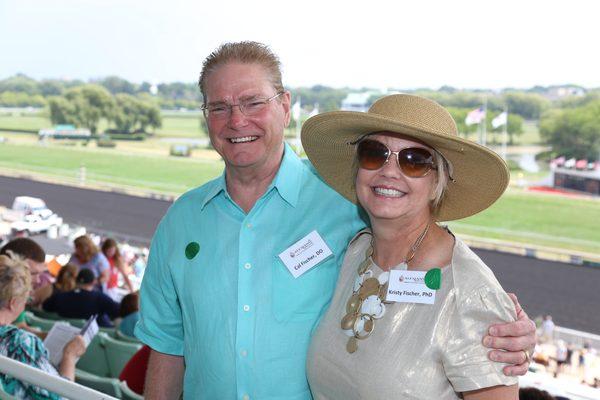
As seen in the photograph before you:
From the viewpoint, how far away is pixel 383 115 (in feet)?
4.12

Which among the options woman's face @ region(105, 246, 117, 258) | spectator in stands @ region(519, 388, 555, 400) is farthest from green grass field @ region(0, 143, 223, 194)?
spectator in stands @ region(519, 388, 555, 400)

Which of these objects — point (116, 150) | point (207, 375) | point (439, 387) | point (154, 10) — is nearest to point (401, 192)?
point (439, 387)

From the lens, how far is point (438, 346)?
1107 mm

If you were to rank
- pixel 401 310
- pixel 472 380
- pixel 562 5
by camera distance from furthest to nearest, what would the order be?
pixel 562 5, pixel 401 310, pixel 472 380

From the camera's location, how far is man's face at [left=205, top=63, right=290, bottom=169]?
56.4 inches

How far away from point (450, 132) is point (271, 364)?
576 mm

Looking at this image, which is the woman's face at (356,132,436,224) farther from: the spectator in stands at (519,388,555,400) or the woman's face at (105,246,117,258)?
the woman's face at (105,246,117,258)

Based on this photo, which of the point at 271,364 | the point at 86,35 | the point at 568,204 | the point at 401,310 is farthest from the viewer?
the point at 86,35

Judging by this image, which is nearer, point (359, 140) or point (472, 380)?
point (472, 380)

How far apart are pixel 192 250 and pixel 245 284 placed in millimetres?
152

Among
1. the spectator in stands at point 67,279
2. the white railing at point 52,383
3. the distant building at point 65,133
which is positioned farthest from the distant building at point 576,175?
the white railing at point 52,383

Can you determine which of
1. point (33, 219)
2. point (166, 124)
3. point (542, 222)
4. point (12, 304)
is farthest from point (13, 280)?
point (166, 124)

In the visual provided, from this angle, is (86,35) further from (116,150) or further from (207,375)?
(207,375)

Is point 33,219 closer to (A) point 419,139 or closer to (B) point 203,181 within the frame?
(B) point 203,181
